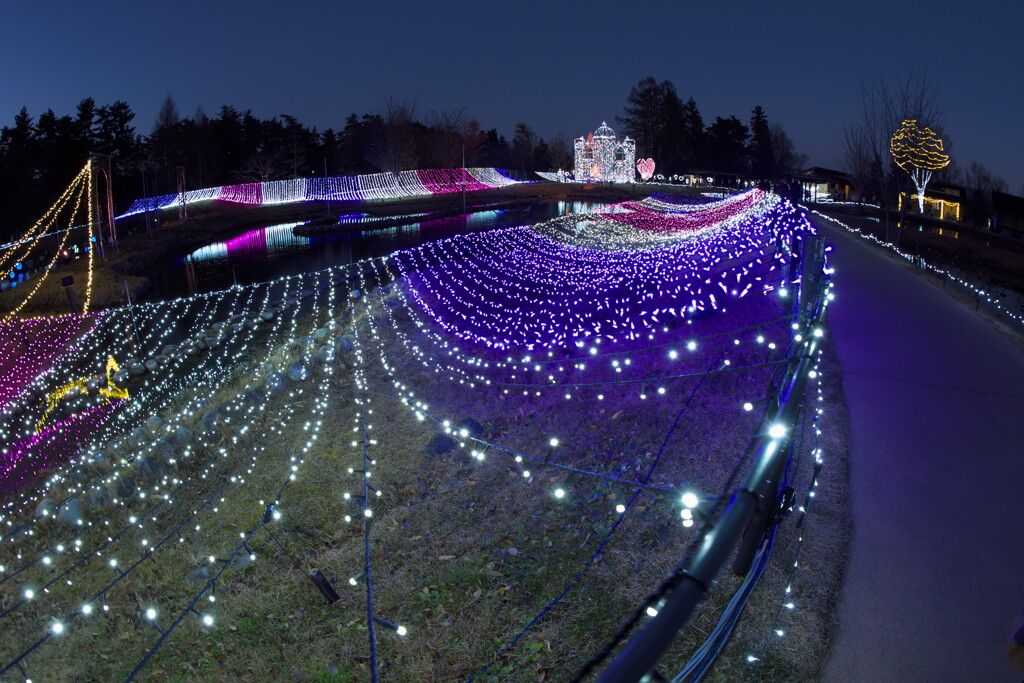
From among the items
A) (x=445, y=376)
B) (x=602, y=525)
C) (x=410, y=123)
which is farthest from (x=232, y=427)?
(x=410, y=123)

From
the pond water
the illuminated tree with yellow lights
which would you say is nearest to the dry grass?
the pond water

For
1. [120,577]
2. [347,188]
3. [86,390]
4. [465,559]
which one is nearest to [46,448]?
[86,390]

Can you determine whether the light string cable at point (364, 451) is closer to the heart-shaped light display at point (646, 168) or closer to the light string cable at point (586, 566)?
the light string cable at point (586, 566)

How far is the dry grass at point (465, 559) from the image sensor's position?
130 inches

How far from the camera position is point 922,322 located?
6.98 m

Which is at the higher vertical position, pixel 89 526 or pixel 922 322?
pixel 922 322

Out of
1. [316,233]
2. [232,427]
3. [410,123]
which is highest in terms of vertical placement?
[410,123]

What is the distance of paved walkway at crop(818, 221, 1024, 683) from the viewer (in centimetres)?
270

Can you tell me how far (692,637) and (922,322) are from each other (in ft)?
18.1

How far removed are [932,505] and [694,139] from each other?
2332 inches

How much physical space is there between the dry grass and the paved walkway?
0.16 metres

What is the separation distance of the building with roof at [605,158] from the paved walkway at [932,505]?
129 ft

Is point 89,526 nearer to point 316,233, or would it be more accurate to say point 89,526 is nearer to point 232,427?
point 232,427

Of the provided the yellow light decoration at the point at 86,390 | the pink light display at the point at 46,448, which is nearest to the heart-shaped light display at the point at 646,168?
the yellow light decoration at the point at 86,390
